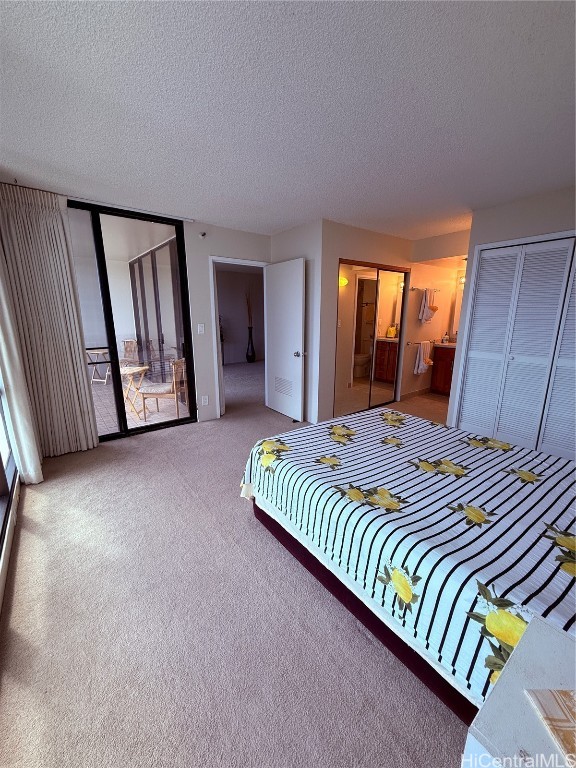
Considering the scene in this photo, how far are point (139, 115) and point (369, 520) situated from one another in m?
2.39

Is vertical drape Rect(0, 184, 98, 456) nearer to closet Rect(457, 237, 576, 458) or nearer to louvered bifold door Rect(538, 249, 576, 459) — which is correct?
closet Rect(457, 237, 576, 458)

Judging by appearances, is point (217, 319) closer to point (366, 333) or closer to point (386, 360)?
point (366, 333)

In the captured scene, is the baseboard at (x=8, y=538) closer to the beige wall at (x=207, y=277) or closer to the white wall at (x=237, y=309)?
the beige wall at (x=207, y=277)

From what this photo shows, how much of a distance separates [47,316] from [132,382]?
1428 millimetres

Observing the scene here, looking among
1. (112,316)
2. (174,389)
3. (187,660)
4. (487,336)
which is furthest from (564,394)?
(112,316)

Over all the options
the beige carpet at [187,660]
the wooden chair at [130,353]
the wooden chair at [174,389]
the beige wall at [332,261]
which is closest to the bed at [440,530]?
the beige carpet at [187,660]

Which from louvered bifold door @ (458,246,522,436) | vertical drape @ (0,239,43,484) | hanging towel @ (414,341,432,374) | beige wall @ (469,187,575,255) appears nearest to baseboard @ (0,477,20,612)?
vertical drape @ (0,239,43,484)

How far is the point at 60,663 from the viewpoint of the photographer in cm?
129

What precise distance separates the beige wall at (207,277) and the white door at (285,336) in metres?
0.43

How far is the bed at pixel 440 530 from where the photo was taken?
0.99m

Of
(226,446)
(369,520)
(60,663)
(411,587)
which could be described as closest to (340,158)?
(369,520)

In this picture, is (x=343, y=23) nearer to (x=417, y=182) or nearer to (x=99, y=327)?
(x=417, y=182)

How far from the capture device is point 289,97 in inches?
59.7

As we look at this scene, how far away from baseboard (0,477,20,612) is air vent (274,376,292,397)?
2901 millimetres
